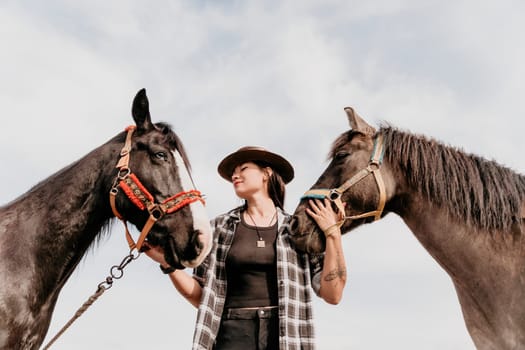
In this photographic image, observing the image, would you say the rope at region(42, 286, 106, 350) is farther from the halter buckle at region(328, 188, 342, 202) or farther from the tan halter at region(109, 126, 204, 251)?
the halter buckle at region(328, 188, 342, 202)

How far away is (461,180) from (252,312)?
2.08 m

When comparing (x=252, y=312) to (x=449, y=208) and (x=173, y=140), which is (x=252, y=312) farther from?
(x=449, y=208)

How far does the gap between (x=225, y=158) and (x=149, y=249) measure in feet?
3.48

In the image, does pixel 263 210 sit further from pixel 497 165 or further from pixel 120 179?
pixel 497 165

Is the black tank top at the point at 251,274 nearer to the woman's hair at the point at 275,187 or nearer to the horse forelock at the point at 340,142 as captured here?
the woman's hair at the point at 275,187

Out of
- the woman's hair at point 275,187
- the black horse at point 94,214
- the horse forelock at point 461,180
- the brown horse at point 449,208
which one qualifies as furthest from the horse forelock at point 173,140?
the horse forelock at point 461,180

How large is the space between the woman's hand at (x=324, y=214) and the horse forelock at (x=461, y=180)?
71 cm

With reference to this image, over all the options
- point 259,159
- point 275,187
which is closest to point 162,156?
point 259,159

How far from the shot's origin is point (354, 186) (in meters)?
4.55

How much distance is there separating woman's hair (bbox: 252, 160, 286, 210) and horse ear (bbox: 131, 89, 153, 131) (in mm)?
959

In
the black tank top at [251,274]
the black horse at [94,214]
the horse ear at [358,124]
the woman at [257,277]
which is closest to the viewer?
the black horse at [94,214]

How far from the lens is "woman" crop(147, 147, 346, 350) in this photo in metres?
3.81

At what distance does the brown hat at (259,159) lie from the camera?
14.5ft

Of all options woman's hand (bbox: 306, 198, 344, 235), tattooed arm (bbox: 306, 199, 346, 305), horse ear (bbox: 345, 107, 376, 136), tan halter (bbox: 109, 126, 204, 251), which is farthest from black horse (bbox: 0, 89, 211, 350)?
horse ear (bbox: 345, 107, 376, 136)
